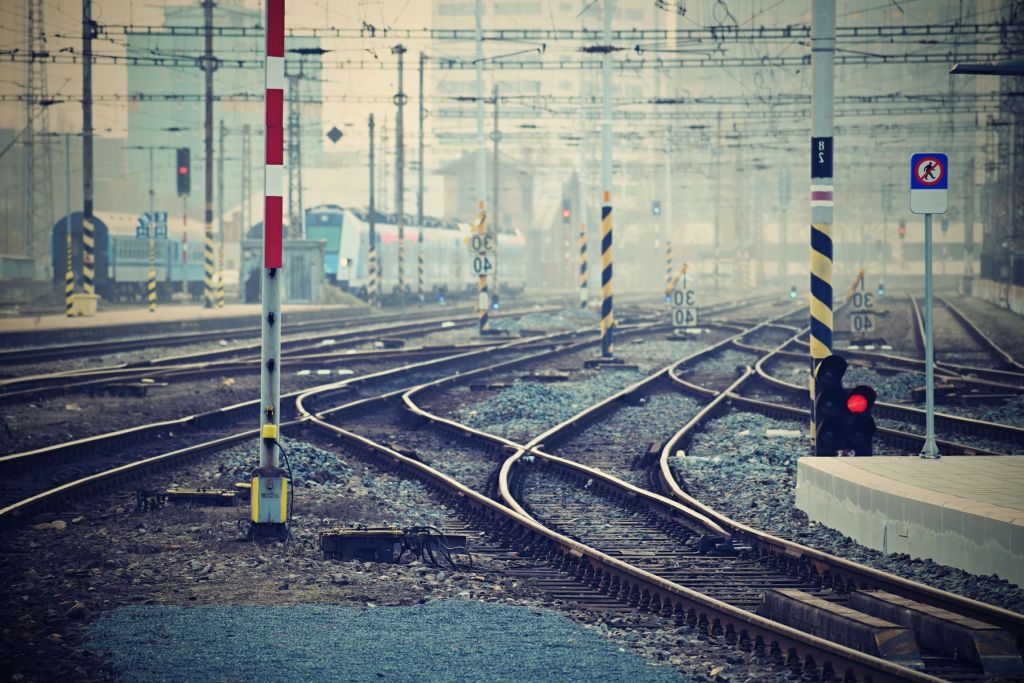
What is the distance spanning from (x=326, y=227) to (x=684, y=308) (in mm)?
21583

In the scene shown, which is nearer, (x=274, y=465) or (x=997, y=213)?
(x=274, y=465)

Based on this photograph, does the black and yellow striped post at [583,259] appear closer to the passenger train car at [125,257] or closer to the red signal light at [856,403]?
the passenger train car at [125,257]

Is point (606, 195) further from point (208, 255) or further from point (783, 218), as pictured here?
point (783, 218)

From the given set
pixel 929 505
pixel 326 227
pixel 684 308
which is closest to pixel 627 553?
pixel 929 505

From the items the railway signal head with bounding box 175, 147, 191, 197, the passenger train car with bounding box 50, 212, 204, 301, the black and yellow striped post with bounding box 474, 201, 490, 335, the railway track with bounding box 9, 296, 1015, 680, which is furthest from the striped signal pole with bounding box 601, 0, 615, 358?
the passenger train car with bounding box 50, 212, 204, 301

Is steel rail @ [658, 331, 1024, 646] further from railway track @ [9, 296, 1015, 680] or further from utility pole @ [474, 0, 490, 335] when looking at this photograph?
utility pole @ [474, 0, 490, 335]

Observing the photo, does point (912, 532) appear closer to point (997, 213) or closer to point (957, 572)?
point (957, 572)

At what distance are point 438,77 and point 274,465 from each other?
119 metres

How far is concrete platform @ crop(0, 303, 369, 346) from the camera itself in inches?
1244

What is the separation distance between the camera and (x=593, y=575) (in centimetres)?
862

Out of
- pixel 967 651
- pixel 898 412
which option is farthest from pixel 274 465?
pixel 898 412

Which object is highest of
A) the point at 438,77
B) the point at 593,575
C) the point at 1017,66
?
the point at 438,77

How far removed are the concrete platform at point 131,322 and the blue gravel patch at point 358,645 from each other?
25.3 m

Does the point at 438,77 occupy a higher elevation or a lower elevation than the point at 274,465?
higher
